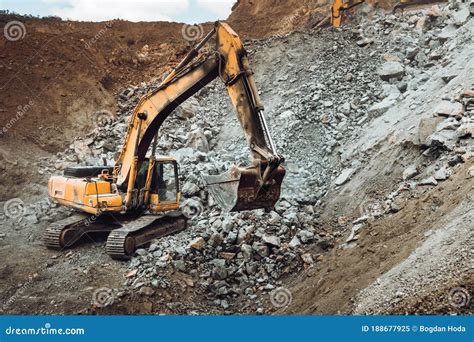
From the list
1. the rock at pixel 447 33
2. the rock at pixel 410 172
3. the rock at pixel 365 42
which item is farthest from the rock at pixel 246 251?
the rock at pixel 365 42

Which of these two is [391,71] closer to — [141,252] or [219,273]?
[219,273]

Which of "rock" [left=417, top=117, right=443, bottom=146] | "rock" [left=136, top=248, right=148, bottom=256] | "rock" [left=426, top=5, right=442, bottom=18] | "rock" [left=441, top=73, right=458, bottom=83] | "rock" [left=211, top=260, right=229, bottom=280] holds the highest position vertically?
"rock" [left=426, top=5, right=442, bottom=18]

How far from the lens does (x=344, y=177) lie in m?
9.84

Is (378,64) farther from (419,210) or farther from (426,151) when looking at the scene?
(419,210)

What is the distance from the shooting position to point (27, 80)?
15.0 meters

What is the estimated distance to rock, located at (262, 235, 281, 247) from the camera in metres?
8.09

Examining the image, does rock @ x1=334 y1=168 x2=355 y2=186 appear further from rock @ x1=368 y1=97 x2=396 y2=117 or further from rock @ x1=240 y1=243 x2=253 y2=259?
rock @ x1=240 y1=243 x2=253 y2=259

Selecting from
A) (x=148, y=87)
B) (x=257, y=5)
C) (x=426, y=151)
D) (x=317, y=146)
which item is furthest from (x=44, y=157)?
(x=257, y=5)

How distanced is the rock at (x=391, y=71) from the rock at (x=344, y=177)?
356 centimetres

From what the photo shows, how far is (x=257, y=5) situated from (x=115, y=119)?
8599mm

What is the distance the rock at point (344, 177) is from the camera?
32.1 feet

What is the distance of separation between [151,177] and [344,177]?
11.1 feet

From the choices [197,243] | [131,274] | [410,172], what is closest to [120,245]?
[131,274]

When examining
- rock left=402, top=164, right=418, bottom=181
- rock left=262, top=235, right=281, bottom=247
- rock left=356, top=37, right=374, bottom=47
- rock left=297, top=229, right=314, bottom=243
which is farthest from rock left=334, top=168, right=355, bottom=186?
rock left=356, top=37, right=374, bottom=47
